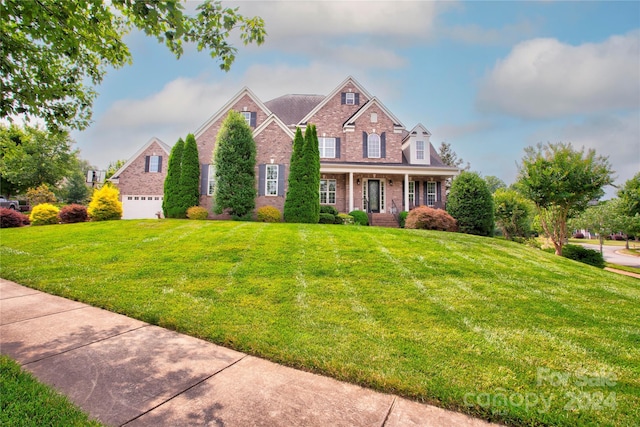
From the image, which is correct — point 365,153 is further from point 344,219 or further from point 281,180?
point 281,180

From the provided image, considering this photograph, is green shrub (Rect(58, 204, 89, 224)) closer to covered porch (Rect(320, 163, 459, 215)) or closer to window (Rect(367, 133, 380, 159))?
covered porch (Rect(320, 163, 459, 215))

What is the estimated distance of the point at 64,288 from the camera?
5547mm

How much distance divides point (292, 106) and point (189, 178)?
1235 cm

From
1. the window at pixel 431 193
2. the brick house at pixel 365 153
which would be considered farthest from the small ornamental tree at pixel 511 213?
the brick house at pixel 365 153

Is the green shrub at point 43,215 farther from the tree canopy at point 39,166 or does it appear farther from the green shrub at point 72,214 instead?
the tree canopy at point 39,166

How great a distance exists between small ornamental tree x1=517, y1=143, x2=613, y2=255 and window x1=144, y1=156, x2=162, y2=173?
22.9 meters

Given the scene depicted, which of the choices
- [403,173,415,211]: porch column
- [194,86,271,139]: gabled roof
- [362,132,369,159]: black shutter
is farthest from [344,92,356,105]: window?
[403,173,415,211]: porch column

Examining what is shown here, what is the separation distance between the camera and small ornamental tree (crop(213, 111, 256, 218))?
1576 cm

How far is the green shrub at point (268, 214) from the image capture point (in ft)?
51.8

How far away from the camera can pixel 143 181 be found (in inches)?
838

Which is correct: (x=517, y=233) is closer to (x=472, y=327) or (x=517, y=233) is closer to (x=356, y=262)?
(x=356, y=262)

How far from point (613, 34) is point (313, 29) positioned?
375 inches

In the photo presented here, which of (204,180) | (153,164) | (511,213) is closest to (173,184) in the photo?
(204,180)

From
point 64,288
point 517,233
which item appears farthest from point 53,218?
point 517,233
